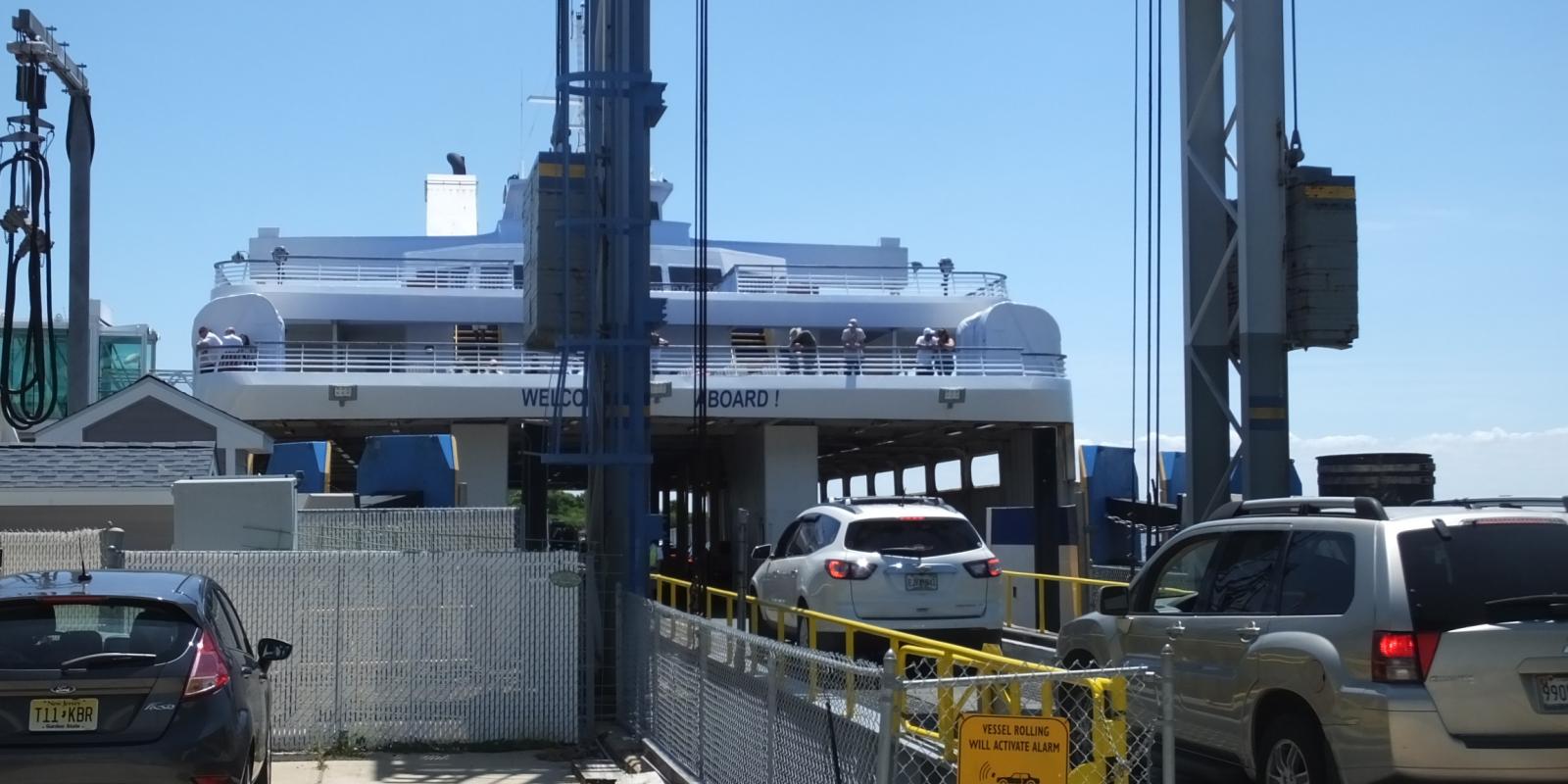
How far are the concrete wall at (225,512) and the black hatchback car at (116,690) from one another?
18.0 feet

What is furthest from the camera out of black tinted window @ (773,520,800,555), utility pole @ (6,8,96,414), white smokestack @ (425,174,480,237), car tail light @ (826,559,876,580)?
white smokestack @ (425,174,480,237)

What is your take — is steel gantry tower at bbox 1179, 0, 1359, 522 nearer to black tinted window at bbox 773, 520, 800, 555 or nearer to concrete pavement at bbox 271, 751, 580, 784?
black tinted window at bbox 773, 520, 800, 555

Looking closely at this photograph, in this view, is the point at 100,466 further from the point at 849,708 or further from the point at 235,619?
the point at 849,708

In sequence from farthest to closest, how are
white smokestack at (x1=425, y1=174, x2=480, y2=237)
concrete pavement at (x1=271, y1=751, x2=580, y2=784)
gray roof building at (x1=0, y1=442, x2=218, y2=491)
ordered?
white smokestack at (x1=425, y1=174, x2=480, y2=237) → gray roof building at (x1=0, y1=442, x2=218, y2=491) → concrete pavement at (x1=271, y1=751, x2=580, y2=784)

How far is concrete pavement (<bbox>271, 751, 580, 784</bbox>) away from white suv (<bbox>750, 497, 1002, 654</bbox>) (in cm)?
297

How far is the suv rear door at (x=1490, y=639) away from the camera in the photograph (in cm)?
691

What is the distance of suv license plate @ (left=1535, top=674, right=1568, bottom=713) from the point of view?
6.98 m

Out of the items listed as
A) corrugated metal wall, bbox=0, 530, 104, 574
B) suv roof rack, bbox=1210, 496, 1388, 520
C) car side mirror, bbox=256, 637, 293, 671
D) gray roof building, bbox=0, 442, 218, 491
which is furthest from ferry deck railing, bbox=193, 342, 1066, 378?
suv roof rack, bbox=1210, 496, 1388, 520

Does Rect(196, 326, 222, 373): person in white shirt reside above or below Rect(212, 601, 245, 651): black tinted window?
above

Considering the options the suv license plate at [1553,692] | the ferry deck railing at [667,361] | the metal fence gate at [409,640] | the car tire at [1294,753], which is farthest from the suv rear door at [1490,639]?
the ferry deck railing at [667,361]

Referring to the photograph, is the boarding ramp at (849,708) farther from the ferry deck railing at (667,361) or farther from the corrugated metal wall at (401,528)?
the ferry deck railing at (667,361)

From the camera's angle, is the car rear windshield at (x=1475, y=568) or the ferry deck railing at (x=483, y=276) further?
the ferry deck railing at (x=483, y=276)

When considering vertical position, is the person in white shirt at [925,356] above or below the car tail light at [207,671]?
above

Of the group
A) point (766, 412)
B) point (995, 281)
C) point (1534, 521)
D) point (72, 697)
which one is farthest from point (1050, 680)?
point (995, 281)
